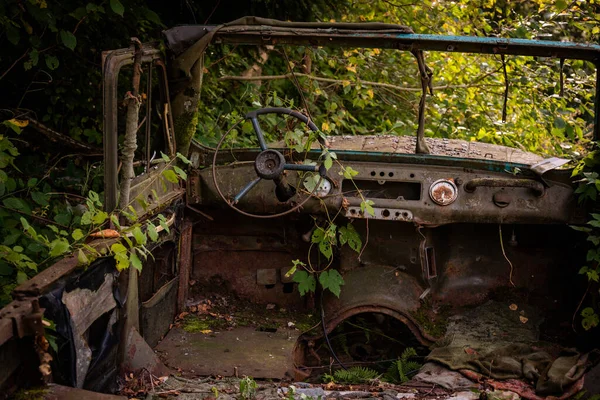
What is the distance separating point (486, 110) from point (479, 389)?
5.55 metres

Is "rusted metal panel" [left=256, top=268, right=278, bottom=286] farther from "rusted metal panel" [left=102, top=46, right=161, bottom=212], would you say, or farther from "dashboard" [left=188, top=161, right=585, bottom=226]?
"rusted metal panel" [left=102, top=46, right=161, bottom=212]

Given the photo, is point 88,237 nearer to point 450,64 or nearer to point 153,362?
point 153,362

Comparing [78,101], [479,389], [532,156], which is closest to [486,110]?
[532,156]

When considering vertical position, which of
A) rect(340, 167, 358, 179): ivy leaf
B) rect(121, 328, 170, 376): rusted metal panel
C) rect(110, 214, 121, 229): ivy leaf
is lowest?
rect(121, 328, 170, 376): rusted metal panel

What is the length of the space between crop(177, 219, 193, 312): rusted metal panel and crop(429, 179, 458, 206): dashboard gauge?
5.53 ft

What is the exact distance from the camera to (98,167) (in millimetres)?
5734

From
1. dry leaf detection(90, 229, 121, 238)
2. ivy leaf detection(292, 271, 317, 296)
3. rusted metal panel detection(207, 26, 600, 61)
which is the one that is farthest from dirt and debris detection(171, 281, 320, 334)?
rusted metal panel detection(207, 26, 600, 61)

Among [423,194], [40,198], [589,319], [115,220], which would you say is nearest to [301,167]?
[423,194]

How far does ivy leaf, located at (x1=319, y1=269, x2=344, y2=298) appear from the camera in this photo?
4.77 meters

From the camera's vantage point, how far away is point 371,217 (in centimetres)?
467

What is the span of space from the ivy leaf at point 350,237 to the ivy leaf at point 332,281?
24 centimetres

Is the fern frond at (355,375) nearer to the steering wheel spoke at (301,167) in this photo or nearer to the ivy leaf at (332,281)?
the ivy leaf at (332,281)

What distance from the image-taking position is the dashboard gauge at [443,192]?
462cm

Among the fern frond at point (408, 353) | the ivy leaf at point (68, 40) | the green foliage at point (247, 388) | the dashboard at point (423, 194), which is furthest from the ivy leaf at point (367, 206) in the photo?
the ivy leaf at point (68, 40)
